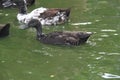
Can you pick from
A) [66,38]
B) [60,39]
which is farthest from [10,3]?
[66,38]

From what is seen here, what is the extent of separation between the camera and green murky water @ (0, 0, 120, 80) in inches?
420

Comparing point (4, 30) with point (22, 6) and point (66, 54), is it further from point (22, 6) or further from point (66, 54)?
point (22, 6)

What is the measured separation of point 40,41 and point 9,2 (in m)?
4.97

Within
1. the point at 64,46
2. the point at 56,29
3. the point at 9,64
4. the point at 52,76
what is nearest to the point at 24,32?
the point at 56,29

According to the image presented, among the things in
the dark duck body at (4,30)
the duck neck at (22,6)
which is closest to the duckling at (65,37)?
the dark duck body at (4,30)

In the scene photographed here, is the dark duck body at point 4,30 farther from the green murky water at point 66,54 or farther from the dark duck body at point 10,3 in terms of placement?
the dark duck body at point 10,3

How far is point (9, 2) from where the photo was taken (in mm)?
18047

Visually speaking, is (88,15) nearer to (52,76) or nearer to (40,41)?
(40,41)

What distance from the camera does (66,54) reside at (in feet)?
39.5

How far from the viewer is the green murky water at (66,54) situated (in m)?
10.7

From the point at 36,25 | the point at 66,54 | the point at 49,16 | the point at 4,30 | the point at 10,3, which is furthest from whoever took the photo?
the point at 10,3

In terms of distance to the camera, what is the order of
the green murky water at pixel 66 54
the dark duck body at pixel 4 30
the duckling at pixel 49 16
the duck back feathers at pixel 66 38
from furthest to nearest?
the duckling at pixel 49 16
the dark duck body at pixel 4 30
the duck back feathers at pixel 66 38
the green murky water at pixel 66 54

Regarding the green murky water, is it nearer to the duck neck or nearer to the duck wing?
the duck wing

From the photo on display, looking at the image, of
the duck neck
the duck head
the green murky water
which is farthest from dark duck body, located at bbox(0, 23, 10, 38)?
the duck neck
